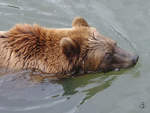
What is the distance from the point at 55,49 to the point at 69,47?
0.50 metres

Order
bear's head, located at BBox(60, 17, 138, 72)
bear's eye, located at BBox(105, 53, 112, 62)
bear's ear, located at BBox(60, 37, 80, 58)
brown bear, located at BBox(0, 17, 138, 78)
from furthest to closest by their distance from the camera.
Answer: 1. bear's eye, located at BBox(105, 53, 112, 62)
2. bear's head, located at BBox(60, 17, 138, 72)
3. brown bear, located at BBox(0, 17, 138, 78)
4. bear's ear, located at BBox(60, 37, 80, 58)

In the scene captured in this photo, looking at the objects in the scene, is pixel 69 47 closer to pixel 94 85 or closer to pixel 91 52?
pixel 91 52

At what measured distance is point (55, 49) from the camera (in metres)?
8.67

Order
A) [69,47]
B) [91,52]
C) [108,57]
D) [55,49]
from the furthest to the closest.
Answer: [108,57] < [91,52] < [55,49] < [69,47]

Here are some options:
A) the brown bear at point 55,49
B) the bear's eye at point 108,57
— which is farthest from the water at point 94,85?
the bear's eye at point 108,57

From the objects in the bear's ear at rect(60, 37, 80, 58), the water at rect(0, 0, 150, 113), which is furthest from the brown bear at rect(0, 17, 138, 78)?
the water at rect(0, 0, 150, 113)

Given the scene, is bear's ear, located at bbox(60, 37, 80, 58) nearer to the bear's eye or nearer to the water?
the bear's eye

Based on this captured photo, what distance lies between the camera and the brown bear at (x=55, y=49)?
851 centimetres

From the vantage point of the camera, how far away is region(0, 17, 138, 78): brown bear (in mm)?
8508

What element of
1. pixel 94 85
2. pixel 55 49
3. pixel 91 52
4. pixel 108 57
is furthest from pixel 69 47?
pixel 94 85

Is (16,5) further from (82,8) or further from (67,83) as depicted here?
(67,83)

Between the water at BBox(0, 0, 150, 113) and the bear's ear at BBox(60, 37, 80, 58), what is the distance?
938mm

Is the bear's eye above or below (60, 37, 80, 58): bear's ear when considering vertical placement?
below

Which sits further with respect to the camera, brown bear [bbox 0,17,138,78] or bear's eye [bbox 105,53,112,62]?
bear's eye [bbox 105,53,112,62]
